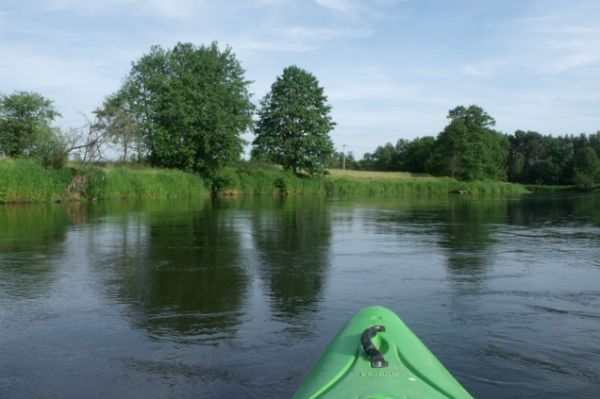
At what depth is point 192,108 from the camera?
42.6m

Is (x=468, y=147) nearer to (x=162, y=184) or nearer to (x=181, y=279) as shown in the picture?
(x=162, y=184)

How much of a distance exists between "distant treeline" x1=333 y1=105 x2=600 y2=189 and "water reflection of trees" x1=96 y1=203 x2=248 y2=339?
43.6 m

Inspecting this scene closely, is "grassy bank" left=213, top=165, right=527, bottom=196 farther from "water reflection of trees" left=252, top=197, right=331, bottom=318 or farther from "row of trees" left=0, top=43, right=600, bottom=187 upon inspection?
"water reflection of trees" left=252, top=197, right=331, bottom=318

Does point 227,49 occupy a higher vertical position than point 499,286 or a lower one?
higher

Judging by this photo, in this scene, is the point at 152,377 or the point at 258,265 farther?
the point at 258,265

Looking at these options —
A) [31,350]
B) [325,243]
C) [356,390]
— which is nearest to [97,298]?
[31,350]

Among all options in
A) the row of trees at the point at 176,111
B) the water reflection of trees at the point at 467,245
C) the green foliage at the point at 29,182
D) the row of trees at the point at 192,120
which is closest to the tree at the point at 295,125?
the row of trees at the point at 192,120

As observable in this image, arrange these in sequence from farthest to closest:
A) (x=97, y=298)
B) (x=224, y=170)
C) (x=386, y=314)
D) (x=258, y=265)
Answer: (x=224, y=170)
(x=258, y=265)
(x=97, y=298)
(x=386, y=314)

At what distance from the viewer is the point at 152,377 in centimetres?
475

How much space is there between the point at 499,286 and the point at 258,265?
4.25 metres

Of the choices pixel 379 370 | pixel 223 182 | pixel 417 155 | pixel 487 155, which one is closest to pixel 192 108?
pixel 223 182

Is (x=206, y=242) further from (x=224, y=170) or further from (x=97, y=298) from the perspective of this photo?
(x=224, y=170)

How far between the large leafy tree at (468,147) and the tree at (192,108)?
38.1m

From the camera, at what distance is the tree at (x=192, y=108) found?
42.7 meters
